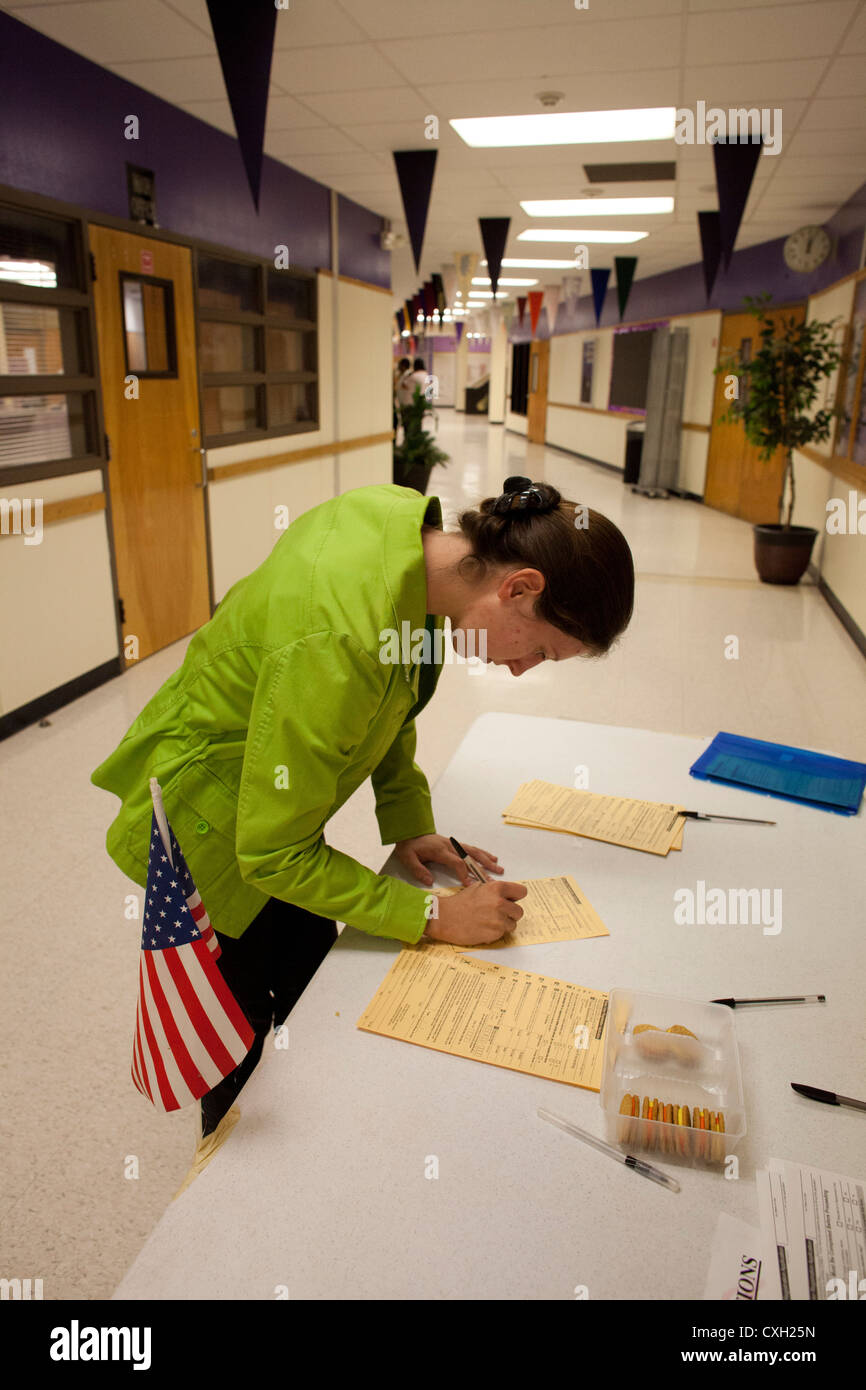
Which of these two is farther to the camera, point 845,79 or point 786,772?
point 845,79

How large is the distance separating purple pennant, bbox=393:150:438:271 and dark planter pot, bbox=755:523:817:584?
3351mm

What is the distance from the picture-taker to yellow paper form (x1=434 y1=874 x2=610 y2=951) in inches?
50.6

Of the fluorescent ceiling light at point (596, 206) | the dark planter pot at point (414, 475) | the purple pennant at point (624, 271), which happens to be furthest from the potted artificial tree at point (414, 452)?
the fluorescent ceiling light at point (596, 206)

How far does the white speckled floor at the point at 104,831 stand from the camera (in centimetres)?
174

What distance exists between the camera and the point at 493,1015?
1.13 metres

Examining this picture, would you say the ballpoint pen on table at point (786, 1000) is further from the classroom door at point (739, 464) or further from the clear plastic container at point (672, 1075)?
the classroom door at point (739, 464)

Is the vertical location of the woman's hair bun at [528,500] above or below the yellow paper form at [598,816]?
above

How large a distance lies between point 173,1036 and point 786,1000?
0.78 m

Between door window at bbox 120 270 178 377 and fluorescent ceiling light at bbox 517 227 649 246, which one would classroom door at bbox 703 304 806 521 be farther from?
door window at bbox 120 270 178 377

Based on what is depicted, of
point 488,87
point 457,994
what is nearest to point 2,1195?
point 457,994

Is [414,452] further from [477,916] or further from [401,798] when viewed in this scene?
[477,916]

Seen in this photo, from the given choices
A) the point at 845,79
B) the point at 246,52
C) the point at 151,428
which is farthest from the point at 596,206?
the point at 246,52

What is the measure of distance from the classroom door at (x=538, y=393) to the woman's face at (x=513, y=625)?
18406mm

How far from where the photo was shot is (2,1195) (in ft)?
5.68
